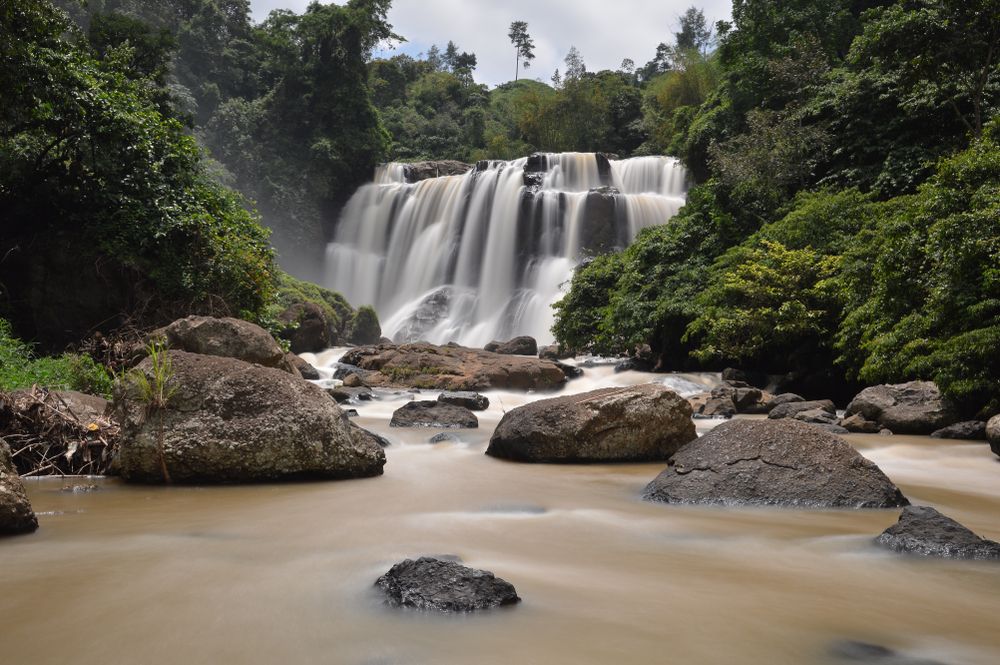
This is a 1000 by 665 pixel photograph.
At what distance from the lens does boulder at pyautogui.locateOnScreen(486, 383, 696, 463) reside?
6973 mm

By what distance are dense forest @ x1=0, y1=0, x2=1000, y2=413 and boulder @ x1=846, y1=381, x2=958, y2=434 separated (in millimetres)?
322

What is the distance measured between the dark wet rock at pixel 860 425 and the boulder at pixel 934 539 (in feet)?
23.4

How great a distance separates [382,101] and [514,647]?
65399 millimetres

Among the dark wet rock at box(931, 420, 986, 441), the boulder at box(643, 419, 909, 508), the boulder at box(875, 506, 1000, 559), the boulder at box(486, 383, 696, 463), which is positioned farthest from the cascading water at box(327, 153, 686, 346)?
the boulder at box(875, 506, 1000, 559)

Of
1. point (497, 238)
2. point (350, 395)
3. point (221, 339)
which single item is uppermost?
point (497, 238)

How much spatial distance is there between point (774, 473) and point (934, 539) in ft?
5.05

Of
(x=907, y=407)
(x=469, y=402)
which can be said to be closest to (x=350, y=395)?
(x=469, y=402)

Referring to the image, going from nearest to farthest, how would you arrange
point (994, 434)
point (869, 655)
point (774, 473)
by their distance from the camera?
point (869, 655) < point (774, 473) < point (994, 434)

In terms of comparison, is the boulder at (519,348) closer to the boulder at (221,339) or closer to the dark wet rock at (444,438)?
the boulder at (221,339)

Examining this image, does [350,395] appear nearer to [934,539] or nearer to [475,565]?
[475,565]

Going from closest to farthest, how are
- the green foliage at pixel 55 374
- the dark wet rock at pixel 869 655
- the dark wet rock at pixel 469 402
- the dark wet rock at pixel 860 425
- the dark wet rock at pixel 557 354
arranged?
the dark wet rock at pixel 869 655, the green foliage at pixel 55 374, the dark wet rock at pixel 860 425, the dark wet rock at pixel 469 402, the dark wet rock at pixel 557 354

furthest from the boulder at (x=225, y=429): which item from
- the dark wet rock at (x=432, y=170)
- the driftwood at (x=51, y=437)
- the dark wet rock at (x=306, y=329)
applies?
the dark wet rock at (x=432, y=170)

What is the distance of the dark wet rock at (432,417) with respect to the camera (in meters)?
10.0

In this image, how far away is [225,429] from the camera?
5.41 m
